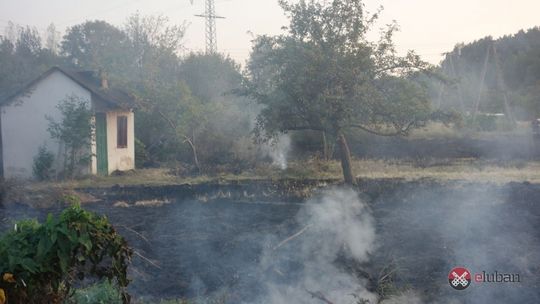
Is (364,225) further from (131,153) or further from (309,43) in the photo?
(131,153)

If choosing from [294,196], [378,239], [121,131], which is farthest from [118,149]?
[378,239]

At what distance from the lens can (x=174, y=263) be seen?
29.0 feet

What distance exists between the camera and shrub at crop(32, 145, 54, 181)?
18.2 metres

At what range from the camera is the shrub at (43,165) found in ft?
59.8

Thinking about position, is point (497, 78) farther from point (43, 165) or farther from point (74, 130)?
point (43, 165)

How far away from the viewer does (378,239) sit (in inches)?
373

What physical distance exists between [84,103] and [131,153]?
3.76 metres

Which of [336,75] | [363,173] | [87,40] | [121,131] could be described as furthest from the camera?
[87,40]

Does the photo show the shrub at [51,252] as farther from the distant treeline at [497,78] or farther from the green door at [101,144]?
the distant treeline at [497,78]

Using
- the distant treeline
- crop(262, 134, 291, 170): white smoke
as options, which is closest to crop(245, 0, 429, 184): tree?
crop(262, 134, 291, 170): white smoke

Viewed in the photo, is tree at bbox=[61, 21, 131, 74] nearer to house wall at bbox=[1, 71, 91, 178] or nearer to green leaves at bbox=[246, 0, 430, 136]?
house wall at bbox=[1, 71, 91, 178]

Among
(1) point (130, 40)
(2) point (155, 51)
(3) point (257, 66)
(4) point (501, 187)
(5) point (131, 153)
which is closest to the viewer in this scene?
(4) point (501, 187)

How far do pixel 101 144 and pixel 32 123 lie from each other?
250 centimetres

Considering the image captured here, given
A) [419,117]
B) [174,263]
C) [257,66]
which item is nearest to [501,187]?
[419,117]
